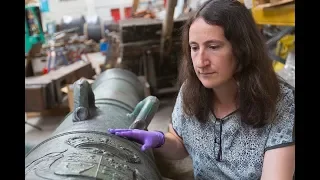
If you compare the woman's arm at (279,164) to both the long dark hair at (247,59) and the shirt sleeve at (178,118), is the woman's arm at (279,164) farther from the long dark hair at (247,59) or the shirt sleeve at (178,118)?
the shirt sleeve at (178,118)

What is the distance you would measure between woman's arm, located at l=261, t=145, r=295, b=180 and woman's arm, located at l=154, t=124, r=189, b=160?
0.43 meters

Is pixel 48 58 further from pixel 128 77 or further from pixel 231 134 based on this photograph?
pixel 231 134

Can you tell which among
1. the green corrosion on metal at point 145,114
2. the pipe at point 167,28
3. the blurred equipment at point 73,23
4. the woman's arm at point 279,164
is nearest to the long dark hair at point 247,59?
the woman's arm at point 279,164

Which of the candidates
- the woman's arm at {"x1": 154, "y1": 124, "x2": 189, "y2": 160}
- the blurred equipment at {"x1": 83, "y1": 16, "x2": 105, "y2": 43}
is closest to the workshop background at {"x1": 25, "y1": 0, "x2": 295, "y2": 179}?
the woman's arm at {"x1": 154, "y1": 124, "x2": 189, "y2": 160}

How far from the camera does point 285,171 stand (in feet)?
3.94

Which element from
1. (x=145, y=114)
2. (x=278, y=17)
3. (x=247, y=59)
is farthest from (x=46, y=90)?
(x=247, y=59)

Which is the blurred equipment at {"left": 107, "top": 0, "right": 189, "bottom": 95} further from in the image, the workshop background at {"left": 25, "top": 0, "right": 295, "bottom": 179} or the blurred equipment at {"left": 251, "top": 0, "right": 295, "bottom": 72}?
the blurred equipment at {"left": 251, "top": 0, "right": 295, "bottom": 72}

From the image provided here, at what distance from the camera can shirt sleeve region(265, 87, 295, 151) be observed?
4.10ft

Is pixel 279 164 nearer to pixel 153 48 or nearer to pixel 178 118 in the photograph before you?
pixel 178 118

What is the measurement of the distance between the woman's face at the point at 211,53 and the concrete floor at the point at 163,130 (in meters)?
1.19

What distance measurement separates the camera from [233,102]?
1.41 m

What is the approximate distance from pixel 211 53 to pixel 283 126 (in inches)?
13.2
